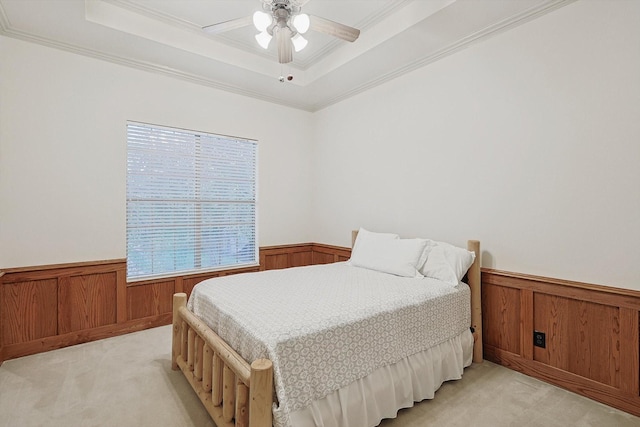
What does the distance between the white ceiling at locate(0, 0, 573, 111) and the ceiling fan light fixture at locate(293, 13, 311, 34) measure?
800 millimetres

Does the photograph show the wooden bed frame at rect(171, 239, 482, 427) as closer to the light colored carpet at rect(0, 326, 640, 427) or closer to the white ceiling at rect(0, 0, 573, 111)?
the light colored carpet at rect(0, 326, 640, 427)

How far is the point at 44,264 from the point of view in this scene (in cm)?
275

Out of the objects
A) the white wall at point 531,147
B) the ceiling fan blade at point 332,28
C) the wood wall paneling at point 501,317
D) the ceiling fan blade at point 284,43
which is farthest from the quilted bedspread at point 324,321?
the ceiling fan blade at point 332,28

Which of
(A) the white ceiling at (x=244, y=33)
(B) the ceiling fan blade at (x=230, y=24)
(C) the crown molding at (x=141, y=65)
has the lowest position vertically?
(B) the ceiling fan blade at (x=230, y=24)

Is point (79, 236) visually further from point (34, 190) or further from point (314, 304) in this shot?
point (314, 304)

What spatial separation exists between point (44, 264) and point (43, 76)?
5.46ft

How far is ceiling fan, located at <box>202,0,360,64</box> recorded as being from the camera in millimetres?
1973

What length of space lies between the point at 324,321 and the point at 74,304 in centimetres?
262

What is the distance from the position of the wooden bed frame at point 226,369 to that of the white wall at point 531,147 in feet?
1.54

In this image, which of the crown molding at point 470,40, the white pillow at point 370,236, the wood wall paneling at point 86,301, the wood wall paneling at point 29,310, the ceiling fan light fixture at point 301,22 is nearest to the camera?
the ceiling fan light fixture at point 301,22

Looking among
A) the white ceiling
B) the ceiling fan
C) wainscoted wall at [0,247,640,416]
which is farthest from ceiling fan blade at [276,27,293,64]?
wainscoted wall at [0,247,640,416]

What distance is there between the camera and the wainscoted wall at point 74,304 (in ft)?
8.59

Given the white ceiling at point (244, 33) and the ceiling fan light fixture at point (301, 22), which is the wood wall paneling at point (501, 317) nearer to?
the white ceiling at point (244, 33)

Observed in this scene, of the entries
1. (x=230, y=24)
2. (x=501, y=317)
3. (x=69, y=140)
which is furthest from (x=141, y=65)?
(x=501, y=317)
